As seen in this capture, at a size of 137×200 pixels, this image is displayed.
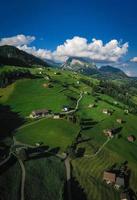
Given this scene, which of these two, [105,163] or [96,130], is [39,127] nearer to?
[96,130]

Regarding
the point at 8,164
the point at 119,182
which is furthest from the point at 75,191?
the point at 8,164

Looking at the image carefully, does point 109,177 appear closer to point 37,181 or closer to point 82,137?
point 37,181

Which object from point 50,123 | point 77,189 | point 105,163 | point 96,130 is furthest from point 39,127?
point 77,189

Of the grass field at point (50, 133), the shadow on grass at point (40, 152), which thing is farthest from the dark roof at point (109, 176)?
the grass field at point (50, 133)

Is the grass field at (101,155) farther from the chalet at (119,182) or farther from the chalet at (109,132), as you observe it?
the chalet at (119,182)

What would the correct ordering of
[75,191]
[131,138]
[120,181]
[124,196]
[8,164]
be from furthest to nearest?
[131,138] → [120,181] → [8,164] → [124,196] → [75,191]

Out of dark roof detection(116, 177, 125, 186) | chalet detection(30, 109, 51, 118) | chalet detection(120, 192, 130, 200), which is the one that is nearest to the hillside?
chalet detection(120, 192, 130, 200)
